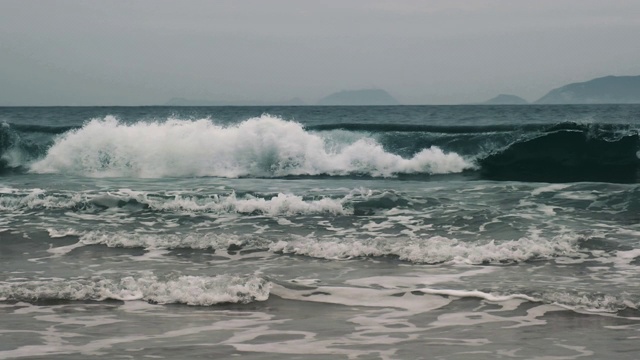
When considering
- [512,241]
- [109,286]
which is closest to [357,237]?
[512,241]

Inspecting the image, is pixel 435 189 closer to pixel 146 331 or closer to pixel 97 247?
pixel 97 247

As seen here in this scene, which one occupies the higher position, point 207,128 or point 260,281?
point 207,128

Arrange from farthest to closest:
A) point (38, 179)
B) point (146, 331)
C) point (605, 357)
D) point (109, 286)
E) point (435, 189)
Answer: point (38, 179), point (435, 189), point (109, 286), point (146, 331), point (605, 357)

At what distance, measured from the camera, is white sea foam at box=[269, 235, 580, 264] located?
927 centimetres

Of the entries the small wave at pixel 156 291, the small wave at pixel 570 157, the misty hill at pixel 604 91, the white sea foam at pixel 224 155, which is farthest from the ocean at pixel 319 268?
the misty hill at pixel 604 91

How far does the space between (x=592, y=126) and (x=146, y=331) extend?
808 inches

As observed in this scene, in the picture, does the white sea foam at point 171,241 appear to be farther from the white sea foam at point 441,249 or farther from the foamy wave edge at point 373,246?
the white sea foam at point 441,249

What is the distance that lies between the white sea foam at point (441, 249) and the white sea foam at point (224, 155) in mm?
10780

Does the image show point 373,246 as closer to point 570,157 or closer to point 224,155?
point 224,155

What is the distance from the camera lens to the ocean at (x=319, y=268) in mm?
Answer: 6117

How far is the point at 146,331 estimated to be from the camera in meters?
6.38

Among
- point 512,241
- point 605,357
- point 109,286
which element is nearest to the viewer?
point 605,357

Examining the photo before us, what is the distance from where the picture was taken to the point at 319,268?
352 inches

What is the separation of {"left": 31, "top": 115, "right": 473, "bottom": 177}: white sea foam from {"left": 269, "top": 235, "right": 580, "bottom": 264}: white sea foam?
10.8 meters
